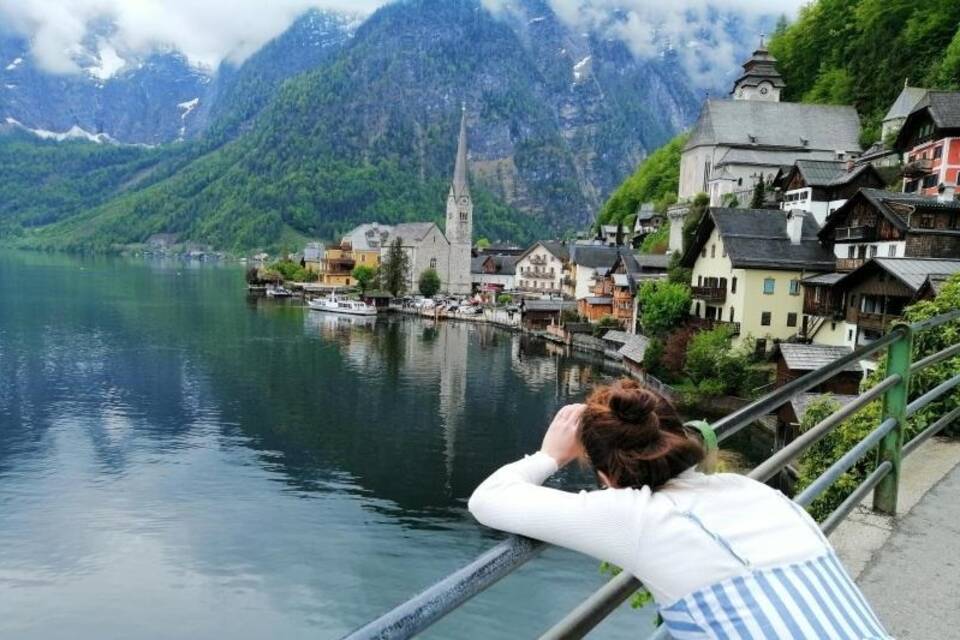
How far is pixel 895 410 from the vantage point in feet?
11.3

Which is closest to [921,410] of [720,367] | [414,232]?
[720,367]

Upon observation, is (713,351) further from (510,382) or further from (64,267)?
(64,267)

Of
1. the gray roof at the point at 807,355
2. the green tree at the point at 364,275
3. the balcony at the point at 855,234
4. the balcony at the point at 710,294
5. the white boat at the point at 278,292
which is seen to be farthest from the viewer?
the green tree at the point at 364,275

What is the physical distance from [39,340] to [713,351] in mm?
36572

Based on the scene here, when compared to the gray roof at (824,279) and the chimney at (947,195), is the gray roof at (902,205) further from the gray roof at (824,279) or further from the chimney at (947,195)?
the gray roof at (824,279)

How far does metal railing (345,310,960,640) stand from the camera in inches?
47.9

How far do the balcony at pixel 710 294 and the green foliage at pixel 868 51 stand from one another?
799 inches

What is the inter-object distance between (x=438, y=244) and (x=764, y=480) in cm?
8837

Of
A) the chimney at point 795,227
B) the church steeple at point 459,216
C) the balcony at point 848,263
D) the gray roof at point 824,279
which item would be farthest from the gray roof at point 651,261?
the church steeple at point 459,216

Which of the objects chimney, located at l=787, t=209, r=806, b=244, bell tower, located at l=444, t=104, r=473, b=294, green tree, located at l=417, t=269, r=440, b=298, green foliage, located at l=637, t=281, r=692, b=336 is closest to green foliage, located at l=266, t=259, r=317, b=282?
green tree, located at l=417, t=269, r=440, b=298

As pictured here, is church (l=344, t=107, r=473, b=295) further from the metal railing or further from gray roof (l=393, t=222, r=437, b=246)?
the metal railing

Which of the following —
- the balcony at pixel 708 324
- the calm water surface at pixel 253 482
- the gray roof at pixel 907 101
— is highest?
the gray roof at pixel 907 101

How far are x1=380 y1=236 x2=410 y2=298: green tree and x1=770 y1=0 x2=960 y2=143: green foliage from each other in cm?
3957

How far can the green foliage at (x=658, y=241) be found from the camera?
184 ft
